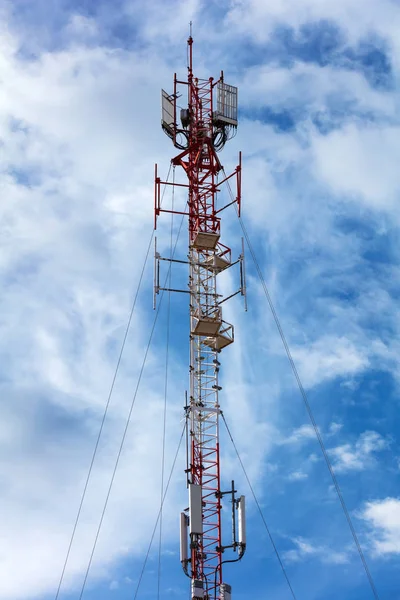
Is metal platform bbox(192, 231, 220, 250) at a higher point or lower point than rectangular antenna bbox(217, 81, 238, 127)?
lower

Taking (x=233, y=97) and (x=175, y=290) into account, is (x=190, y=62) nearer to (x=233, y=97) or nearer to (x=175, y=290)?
(x=233, y=97)

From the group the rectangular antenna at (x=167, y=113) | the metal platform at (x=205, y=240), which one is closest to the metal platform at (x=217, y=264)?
the metal platform at (x=205, y=240)

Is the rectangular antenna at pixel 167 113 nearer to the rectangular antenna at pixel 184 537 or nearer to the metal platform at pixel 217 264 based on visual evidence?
the metal platform at pixel 217 264

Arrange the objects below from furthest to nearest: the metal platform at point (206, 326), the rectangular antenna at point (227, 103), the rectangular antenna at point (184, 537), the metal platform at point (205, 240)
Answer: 1. the rectangular antenna at point (227, 103)
2. the metal platform at point (205, 240)
3. the metal platform at point (206, 326)
4. the rectangular antenna at point (184, 537)

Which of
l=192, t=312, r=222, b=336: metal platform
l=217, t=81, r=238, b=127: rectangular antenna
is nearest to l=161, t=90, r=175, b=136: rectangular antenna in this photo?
l=217, t=81, r=238, b=127: rectangular antenna

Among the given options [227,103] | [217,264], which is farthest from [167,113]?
[217,264]

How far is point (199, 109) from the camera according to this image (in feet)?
326

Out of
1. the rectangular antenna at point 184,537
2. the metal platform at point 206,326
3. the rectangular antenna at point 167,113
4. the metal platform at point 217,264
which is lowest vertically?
the rectangular antenna at point 184,537

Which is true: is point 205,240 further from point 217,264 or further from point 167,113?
Result: point 167,113

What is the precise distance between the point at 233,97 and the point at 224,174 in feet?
17.9

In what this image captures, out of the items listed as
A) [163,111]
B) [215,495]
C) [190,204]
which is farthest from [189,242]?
[215,495]

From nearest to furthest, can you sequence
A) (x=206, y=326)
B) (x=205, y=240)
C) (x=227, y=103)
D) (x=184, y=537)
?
(x=184, y=537) < (x=206, y=326) < (x=205, y=240) < (x=227, y=103)

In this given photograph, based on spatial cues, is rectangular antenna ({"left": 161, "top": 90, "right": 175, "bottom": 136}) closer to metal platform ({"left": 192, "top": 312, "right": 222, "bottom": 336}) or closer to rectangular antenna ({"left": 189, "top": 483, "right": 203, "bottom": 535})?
metal platform ({"left": 192, "top": 312, "right": 222, "bottom": 336})

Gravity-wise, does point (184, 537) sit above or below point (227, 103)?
below
